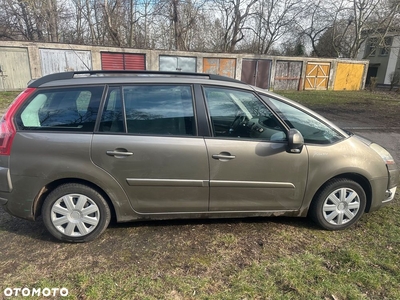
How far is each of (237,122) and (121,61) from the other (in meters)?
16.2

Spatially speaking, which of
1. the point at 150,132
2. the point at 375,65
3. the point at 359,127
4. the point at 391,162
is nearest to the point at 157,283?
the point at 150,132

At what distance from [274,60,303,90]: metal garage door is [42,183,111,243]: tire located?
20.4 m

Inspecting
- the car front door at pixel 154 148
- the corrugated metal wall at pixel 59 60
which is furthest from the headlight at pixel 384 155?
the corrugated metal wall at pixel 59 60

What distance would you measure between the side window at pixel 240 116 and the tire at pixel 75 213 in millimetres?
1383

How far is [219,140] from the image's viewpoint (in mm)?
2709

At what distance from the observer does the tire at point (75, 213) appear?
2641 mm

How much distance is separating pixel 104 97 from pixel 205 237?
1754 mm

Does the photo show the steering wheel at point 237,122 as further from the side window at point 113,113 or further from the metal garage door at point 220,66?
the metal garage door at point 220,66

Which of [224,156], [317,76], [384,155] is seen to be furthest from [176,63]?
[224,156]

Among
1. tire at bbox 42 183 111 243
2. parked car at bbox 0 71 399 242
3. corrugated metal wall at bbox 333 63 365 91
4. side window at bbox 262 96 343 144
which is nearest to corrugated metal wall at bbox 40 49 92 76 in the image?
parked car at bbox 0 71 399 242

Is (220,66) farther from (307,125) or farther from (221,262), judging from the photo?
(221,262)

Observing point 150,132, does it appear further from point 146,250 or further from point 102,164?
point 146,250

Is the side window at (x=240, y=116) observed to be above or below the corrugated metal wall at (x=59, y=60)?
below

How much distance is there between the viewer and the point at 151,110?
8.99ft
